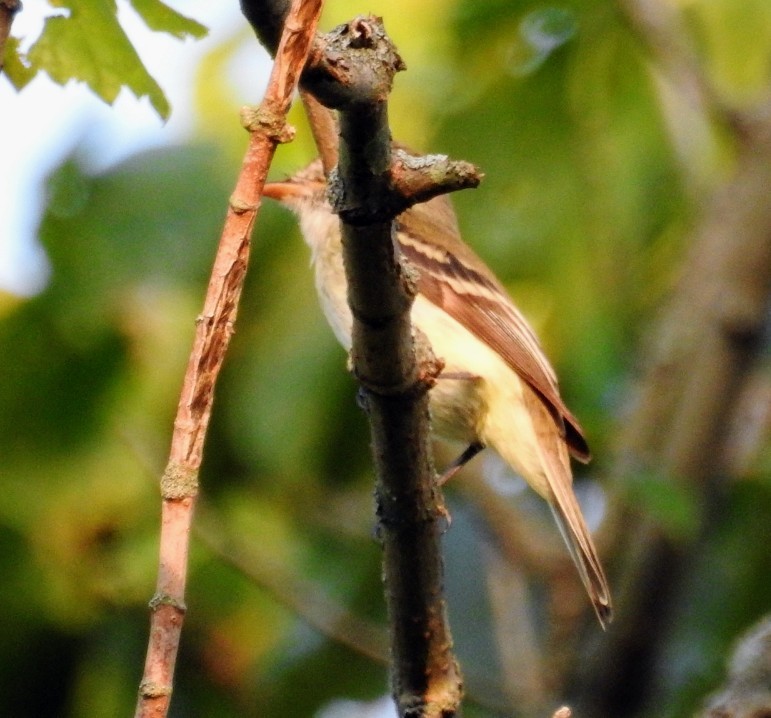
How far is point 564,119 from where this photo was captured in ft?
18.7

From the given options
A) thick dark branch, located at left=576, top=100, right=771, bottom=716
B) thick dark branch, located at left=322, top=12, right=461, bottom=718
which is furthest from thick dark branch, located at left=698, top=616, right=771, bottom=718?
thick dark branch, located at left=576, top=100, right=771, bottom=716

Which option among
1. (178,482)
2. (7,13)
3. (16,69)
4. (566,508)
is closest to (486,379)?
(566,508)

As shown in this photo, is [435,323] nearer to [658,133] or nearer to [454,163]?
[658,133]

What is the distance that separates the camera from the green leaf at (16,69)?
2.72 m

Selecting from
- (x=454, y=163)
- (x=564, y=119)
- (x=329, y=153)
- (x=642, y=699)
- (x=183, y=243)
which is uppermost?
(x=564, y=119)

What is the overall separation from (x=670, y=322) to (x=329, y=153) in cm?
347

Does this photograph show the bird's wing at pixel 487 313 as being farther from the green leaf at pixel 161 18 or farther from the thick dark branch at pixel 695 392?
the green leaf at pixel 161 18

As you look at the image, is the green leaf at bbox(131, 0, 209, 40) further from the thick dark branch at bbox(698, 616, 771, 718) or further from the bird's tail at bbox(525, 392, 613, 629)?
the bird's tail at bbox(525, 392, 613, 629)

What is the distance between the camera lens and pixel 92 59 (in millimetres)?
2676

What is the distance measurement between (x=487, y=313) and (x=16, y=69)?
8.65 feet

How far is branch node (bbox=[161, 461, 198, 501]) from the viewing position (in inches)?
82.0

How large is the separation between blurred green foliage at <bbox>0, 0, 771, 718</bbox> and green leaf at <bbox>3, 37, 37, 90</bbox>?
2.62 metres

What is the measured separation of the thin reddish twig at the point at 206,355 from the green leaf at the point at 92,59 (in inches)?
19.2

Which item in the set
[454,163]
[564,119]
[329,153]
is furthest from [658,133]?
[454,163]
